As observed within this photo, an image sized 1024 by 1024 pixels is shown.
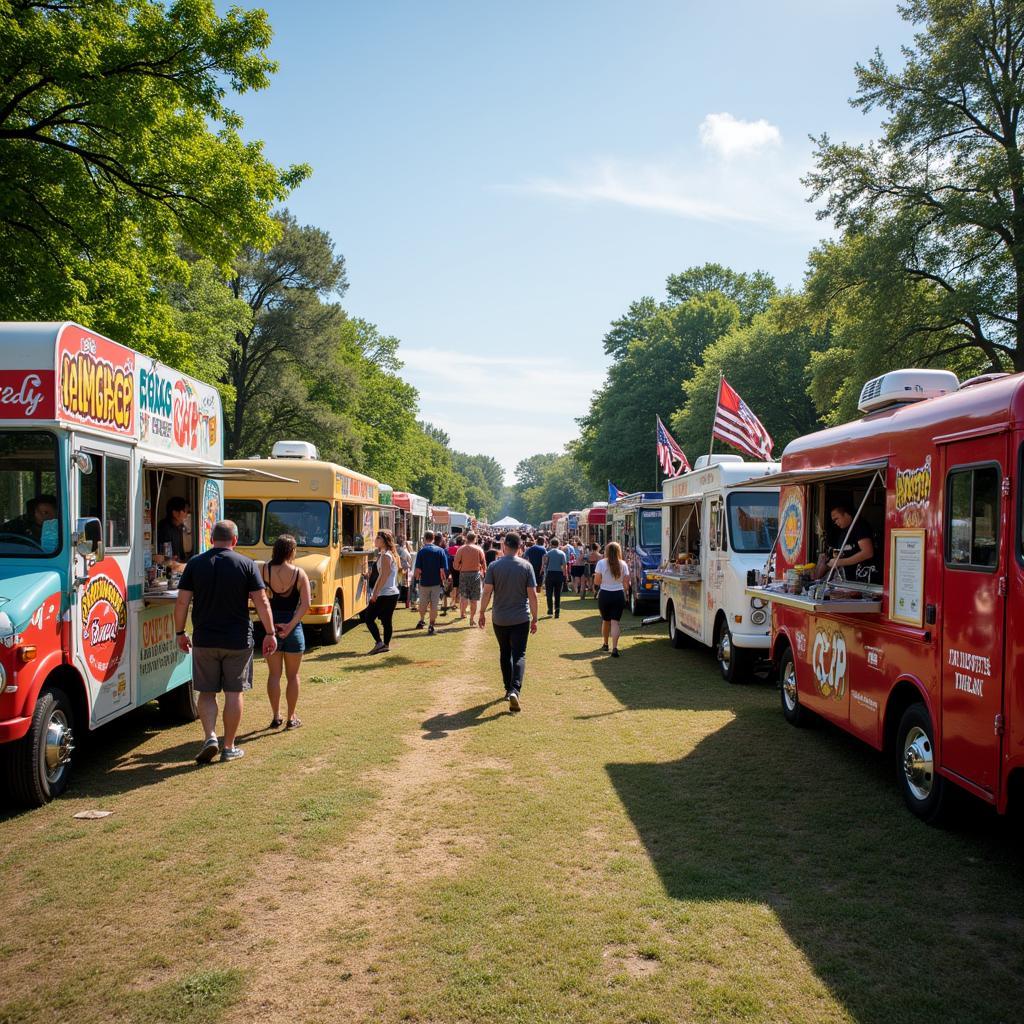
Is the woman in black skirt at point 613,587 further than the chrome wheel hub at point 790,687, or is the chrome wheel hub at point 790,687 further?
the woman in black skirt at point 613,587

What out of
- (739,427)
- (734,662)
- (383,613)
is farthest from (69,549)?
(739,427)

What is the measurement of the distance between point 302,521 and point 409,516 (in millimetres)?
13524

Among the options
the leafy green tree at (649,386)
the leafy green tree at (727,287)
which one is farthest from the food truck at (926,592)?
the leafy green tree at (727,287)

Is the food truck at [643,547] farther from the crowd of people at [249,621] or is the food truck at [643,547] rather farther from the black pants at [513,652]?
the black pants at [513,652]

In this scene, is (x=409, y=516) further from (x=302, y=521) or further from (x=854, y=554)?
(x=854, y=554)

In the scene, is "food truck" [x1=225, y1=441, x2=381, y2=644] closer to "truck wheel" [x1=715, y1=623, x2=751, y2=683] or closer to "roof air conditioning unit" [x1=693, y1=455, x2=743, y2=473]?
"roof air conditioning unit" [x1=693, y1=455, x2=743, y2=473]

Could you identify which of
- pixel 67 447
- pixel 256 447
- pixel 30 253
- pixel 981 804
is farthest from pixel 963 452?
pixel 256 447

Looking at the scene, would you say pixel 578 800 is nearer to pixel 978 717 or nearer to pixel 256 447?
pixel 978 717

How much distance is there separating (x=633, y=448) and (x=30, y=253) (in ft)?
112

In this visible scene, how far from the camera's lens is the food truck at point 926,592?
191 inches

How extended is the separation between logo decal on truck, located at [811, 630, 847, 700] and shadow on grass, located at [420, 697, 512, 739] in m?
3.22

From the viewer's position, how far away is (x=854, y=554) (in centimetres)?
789

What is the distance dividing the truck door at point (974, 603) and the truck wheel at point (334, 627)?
34.2 feet

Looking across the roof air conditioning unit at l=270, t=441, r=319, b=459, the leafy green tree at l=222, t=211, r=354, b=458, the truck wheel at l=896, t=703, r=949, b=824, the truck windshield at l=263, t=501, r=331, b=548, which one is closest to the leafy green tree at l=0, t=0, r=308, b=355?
the roof air conditioning unit at l=270, t=441, r=319, b=459
